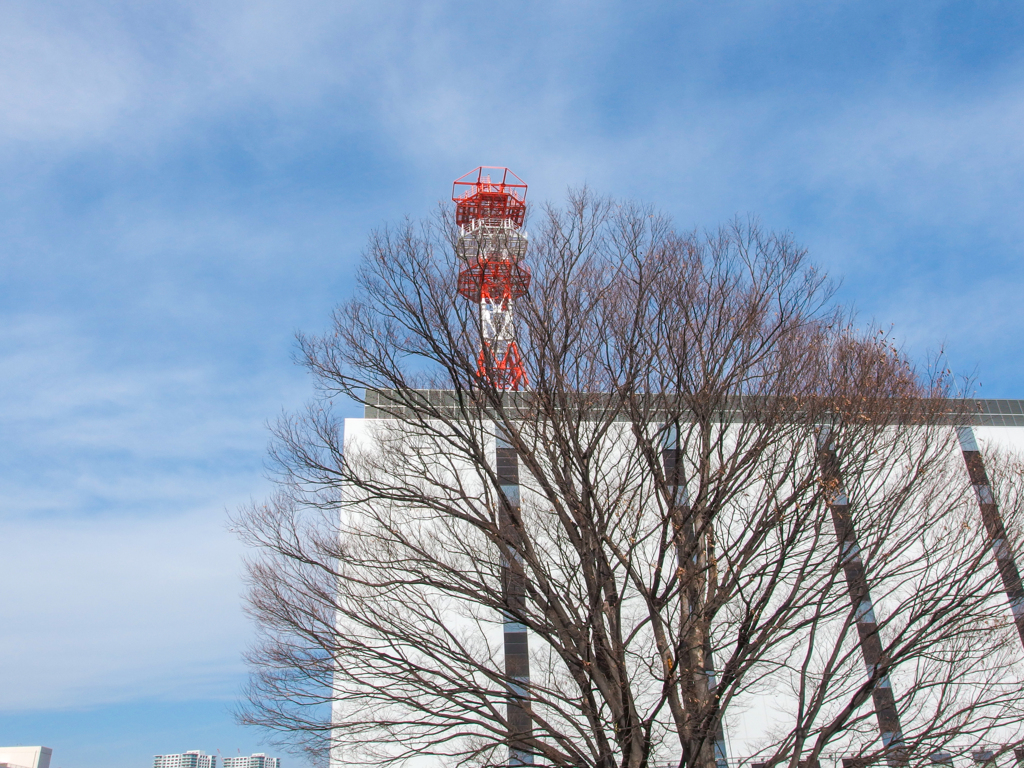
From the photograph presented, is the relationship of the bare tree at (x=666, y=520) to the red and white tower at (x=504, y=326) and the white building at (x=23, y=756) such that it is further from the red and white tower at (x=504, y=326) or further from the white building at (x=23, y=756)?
the white building at (x=23, y=756)

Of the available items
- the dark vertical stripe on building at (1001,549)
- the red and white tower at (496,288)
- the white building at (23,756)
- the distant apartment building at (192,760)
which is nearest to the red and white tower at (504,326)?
the red and white tower at (496,288)

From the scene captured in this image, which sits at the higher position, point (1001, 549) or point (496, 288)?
point (496, 288)

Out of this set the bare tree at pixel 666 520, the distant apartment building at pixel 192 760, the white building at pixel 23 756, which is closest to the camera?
the bare tree at pixel 666 520

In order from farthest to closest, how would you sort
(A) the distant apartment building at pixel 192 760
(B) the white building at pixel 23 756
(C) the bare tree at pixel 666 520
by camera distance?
(A) the distant apartment building at pixel 192 760 < (B) the white building at pixel 23 756 < (C) the bare tree at pixel 666 520

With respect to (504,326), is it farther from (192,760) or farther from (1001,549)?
(192,760)

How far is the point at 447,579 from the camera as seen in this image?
7559mm

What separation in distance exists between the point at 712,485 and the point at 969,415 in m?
3.48

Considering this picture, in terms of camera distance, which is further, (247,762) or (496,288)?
(247,762)

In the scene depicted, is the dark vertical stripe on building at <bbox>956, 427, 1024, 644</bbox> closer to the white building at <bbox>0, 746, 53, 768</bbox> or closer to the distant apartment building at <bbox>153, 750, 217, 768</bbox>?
the white building at <bbox>0, 746, 53, 768</bbox>

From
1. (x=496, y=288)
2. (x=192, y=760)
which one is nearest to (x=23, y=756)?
(x=496, y=288)

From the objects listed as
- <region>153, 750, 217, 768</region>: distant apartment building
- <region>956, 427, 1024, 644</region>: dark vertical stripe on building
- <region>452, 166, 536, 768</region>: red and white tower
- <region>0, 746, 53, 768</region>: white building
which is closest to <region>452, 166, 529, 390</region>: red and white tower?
<region>452, 166, 536, 768</region>: red and white tower

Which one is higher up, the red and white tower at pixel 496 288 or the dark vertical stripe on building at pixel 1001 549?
the red and white tower at pixel 496 288

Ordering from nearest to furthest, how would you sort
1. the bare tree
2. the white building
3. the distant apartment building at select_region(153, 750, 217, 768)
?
the bare tree, the white building, the distant apartment building at select_region(153, 750, 217, 768)

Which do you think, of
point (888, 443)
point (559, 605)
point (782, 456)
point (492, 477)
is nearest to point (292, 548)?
point (492, 477)
